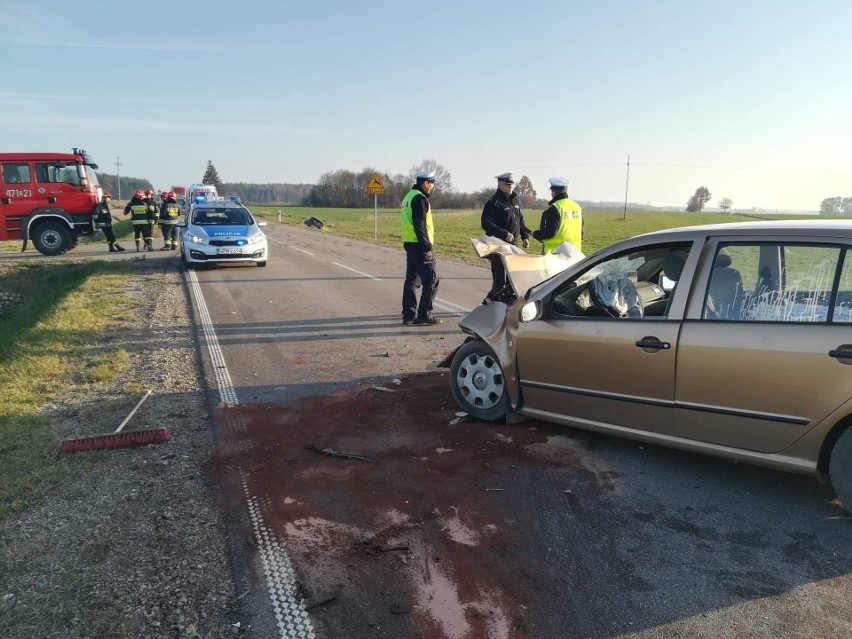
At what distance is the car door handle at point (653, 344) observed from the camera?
3.89 meters

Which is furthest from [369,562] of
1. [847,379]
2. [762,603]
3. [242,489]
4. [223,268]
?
[223,268]

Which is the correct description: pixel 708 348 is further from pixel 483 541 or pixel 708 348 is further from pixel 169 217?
pixel 169 217

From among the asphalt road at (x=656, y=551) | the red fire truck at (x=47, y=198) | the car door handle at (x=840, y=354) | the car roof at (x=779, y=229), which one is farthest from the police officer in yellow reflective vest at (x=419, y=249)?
the red fire truck at (x=47, y=198)

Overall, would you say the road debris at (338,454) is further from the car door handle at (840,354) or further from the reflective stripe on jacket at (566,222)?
the reflective stripe on jacket at (566,222)

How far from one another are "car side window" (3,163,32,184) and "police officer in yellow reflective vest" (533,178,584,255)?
1657 cm

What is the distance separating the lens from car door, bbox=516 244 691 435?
13.0ft

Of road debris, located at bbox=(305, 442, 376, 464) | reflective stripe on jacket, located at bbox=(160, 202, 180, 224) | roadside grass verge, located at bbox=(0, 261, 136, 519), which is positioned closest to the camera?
roadside grass verge, located at bbox=(0, 261, 136, 519)

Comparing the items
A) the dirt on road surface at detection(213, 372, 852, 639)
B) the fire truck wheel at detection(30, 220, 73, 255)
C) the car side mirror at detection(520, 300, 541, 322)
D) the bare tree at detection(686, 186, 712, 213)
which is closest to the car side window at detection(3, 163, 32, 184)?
the fire truck wheel at detection(30, 220, 73, 255)

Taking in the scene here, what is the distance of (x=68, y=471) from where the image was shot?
13.3 ft

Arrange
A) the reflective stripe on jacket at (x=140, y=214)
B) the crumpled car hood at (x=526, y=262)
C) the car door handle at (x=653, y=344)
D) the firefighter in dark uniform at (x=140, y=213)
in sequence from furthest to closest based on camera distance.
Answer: the reflective stripe on jacket at (x=140, y=214)
the firefighter in dark uniform at (x=140, y=213)
the crumpled car hood at (x=526, y=262)
the car door handle at (x=653, y=344)

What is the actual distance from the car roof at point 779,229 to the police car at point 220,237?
1204 cm

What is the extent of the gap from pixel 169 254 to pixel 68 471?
639 inches

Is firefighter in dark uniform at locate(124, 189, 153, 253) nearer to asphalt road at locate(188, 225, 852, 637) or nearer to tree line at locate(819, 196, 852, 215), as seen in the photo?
asphalt road at locate(188, 225, 852, 637)

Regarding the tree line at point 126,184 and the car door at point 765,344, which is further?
the tree line at point 126,184
